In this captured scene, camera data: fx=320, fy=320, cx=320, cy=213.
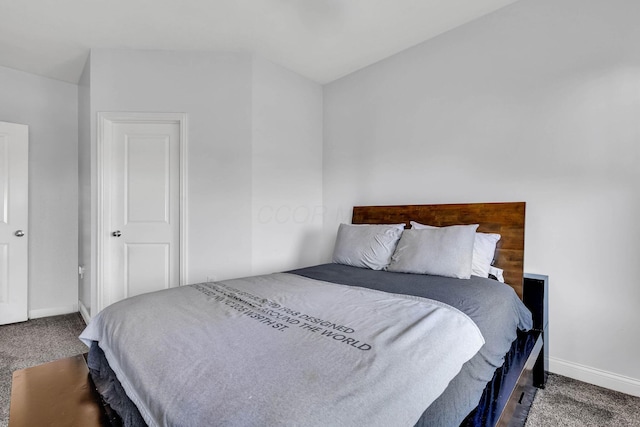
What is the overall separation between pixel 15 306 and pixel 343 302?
355cm

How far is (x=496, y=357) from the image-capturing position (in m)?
1.50

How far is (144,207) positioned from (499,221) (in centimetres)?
306

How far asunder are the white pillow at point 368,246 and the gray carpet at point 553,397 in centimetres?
125

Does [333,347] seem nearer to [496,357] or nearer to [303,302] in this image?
[303,302]

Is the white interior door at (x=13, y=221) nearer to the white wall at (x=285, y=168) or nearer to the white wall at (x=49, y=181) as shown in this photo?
the white wall at (x=49, y=181)

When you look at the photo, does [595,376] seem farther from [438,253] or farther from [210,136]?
[210,136]

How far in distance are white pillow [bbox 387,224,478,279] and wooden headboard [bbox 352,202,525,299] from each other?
0.92ft

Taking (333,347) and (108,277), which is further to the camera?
(108,277)

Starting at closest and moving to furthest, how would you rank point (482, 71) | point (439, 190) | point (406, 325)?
point (406, 325) < point (482, 71) < point (439, 190)

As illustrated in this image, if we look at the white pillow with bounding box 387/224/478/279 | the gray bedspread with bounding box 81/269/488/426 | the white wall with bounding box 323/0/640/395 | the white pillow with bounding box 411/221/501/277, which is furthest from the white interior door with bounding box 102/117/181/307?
the white pillow with bounding box 411/221/501/277

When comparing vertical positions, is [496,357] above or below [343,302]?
below

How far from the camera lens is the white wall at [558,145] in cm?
194

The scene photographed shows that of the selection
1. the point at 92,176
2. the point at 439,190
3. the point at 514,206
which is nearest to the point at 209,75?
the point at 92,176

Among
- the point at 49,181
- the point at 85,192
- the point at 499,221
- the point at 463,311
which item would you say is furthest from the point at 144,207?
the point at 499,221
